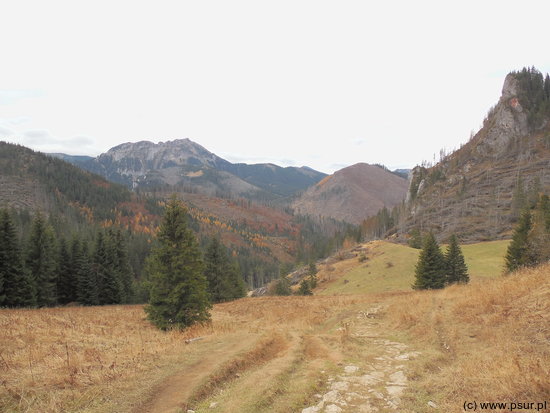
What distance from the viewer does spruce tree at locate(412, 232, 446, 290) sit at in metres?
40.5

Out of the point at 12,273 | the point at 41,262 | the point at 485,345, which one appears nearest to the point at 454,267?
the point at 485,345

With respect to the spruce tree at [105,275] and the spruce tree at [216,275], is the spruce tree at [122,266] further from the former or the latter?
the spruce tree at [216,275]

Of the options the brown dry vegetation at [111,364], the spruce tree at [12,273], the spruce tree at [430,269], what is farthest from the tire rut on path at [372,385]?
the spruce tree at [12,273]

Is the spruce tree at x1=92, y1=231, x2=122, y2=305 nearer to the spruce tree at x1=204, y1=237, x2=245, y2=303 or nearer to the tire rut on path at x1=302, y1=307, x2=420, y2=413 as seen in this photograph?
the spruce tree at x1=204, y1=237, x2=245, y2=303

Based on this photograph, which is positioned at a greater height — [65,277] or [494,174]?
[494,174]

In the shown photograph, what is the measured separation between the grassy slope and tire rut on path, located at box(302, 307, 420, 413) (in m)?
40.8

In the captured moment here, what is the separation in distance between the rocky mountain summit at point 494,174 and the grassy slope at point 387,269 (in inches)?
1278

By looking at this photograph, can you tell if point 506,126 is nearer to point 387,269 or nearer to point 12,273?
point 387,269

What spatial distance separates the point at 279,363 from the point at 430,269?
3787cm

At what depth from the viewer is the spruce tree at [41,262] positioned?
39.0m

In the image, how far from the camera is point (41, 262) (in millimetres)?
39656

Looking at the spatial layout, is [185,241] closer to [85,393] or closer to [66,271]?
[85,393]

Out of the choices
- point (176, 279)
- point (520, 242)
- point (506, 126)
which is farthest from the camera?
point (506, 126)

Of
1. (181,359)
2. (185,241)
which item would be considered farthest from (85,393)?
(185,241)
